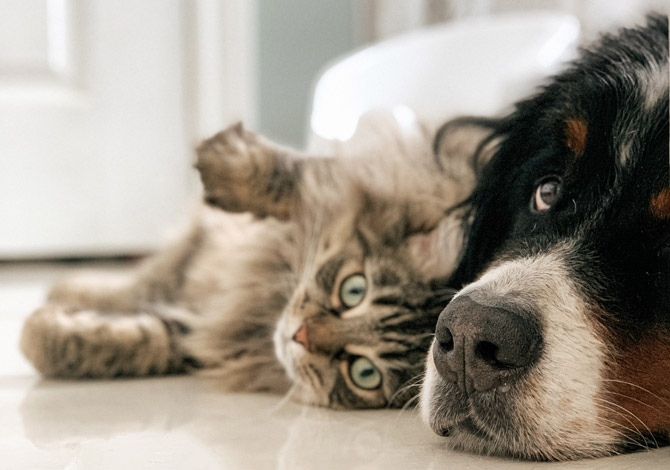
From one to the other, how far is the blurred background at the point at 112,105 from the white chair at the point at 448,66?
0.39 m

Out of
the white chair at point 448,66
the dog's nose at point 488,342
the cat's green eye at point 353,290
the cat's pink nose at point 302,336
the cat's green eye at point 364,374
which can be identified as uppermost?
the white chair at point 448,66

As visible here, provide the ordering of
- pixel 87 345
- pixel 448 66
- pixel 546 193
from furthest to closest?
pixel 448 66 < pixel 87 345 < pixel 546 193

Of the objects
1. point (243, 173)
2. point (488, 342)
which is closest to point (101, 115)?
point (243, 173)

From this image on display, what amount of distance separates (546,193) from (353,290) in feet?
1.10

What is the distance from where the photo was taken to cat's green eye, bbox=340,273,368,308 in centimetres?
110

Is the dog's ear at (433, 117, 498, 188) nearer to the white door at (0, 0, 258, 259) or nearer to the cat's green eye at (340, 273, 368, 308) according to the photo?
the cat's green eye at (340, 273, 368, 308)

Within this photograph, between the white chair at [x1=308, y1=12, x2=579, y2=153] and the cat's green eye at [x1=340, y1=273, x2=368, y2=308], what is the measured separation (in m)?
0.97

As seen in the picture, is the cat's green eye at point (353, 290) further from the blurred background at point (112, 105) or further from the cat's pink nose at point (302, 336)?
the blurred background at point (112, 105)

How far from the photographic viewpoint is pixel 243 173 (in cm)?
126

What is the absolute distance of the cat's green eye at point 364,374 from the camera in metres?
1.05

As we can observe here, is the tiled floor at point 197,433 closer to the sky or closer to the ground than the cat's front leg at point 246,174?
closer to the ground

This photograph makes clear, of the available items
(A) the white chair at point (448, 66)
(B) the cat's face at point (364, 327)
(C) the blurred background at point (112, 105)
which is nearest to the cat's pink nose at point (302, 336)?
(B) the cat's face at point (364, 327)

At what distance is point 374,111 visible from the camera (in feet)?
5.03

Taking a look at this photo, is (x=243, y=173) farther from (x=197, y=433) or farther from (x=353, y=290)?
(x=197, y=433)
